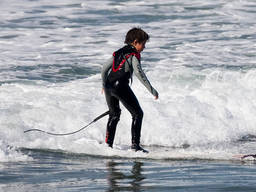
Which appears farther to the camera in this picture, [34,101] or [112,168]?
[34,101]

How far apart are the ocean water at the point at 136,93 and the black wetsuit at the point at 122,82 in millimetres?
420

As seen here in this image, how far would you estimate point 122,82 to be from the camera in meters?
7.84

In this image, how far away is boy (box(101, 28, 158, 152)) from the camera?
7.65 m

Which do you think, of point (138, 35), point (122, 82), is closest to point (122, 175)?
point (122, 82)

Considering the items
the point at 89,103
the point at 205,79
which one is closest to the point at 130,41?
the point at 89,103

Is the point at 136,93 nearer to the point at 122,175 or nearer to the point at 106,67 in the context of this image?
the point at 106,67

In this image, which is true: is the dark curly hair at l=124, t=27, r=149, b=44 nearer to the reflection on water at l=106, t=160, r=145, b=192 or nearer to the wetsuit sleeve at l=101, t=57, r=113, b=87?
the wetsuit sleeve at l=101, t=57, r=113, b=87

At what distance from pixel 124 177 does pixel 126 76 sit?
5.91ft

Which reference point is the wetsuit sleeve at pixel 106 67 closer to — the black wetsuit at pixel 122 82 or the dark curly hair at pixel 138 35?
the black wetsuit at pixel 122 82

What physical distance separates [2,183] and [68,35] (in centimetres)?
1332

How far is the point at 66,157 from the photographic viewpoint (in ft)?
25.8

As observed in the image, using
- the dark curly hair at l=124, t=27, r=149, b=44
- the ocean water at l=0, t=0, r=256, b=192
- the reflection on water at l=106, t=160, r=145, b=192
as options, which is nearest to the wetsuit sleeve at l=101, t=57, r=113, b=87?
the dark curly hair at l=124, t=27, r=149, b=44

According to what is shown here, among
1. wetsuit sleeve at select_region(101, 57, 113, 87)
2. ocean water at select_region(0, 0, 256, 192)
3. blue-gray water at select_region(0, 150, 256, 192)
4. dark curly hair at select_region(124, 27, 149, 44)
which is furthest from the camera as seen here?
wetsuit sleeve at select_region(101, 57, 113, 87)

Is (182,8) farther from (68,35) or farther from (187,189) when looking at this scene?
(187,189)
